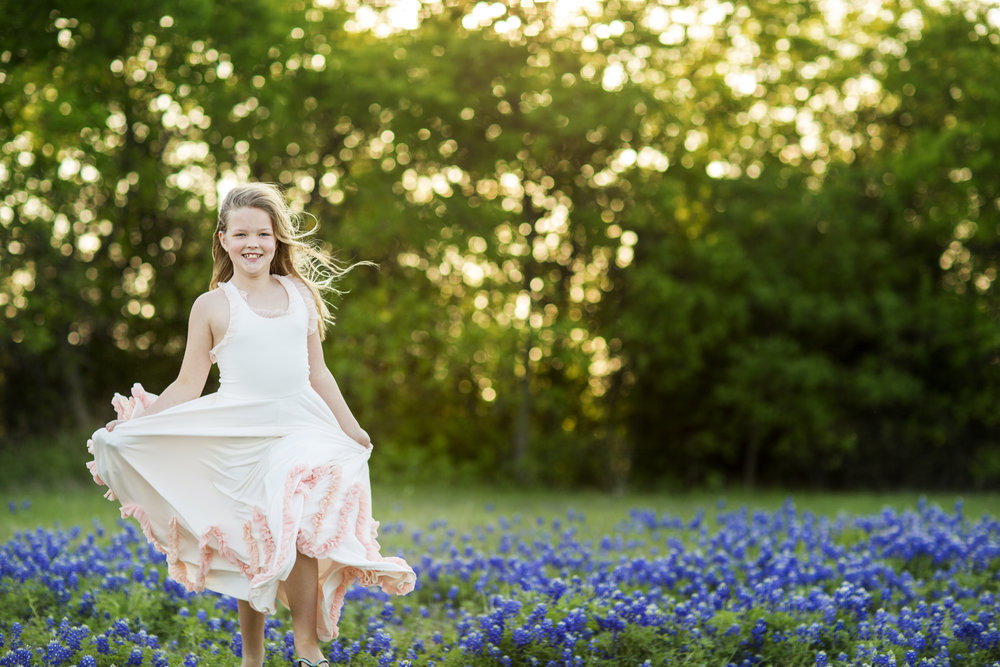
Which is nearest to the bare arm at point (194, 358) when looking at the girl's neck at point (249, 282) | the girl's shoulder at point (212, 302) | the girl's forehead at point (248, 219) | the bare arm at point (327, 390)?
the girl's shoulder at point (212, 302)

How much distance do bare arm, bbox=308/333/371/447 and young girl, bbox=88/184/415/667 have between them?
71 mm

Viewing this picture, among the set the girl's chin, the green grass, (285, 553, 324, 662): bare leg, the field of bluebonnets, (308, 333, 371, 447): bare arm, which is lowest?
the green grass

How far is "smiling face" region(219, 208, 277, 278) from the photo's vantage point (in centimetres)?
438

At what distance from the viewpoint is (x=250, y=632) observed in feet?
14.4

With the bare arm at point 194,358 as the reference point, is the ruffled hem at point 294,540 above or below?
below

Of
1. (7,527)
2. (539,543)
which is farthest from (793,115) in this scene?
(7,527)

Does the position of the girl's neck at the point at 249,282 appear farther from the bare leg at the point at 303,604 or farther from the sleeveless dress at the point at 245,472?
the bare leg at the point at 303,604

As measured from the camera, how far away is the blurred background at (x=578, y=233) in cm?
1457

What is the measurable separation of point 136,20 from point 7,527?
23.1 ft

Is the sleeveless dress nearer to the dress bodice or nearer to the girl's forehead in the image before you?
the dress bodice

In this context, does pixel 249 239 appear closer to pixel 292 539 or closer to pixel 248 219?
pixel 248 219

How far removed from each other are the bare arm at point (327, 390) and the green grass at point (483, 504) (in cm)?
445

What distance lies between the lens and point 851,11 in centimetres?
1730

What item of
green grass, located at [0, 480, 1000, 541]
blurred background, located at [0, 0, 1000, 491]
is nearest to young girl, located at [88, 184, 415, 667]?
green grass, located at [0, 480, 1000, 541]
